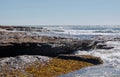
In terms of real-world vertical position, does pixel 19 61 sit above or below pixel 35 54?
above

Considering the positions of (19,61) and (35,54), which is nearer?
(19,61)

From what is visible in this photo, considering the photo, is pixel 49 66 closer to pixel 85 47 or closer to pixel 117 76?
pixel 117 76

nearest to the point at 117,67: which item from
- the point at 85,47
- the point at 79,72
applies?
the point at 79,72

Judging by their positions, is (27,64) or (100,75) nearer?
(100,75)

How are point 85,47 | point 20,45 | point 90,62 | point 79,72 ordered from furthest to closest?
1. point 85,47
2. point 20,45
3. point 90,62
4. point 79,72

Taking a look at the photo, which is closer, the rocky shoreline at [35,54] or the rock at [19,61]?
the rock at [19,61]

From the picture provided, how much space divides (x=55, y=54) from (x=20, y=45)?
4218 millimetres

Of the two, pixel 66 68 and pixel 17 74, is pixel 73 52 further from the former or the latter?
pixel 17 74

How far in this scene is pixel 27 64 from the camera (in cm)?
2544

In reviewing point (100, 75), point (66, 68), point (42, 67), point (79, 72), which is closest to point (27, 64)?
point (42, 67)

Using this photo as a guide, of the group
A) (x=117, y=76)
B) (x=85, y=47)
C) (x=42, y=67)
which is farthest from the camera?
(x=85, y=47)

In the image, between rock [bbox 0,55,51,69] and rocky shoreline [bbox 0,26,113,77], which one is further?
rocky shoreline [bbox 0,26,113,77]

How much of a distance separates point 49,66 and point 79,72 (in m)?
3.36

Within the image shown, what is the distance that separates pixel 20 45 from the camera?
1222 inches
